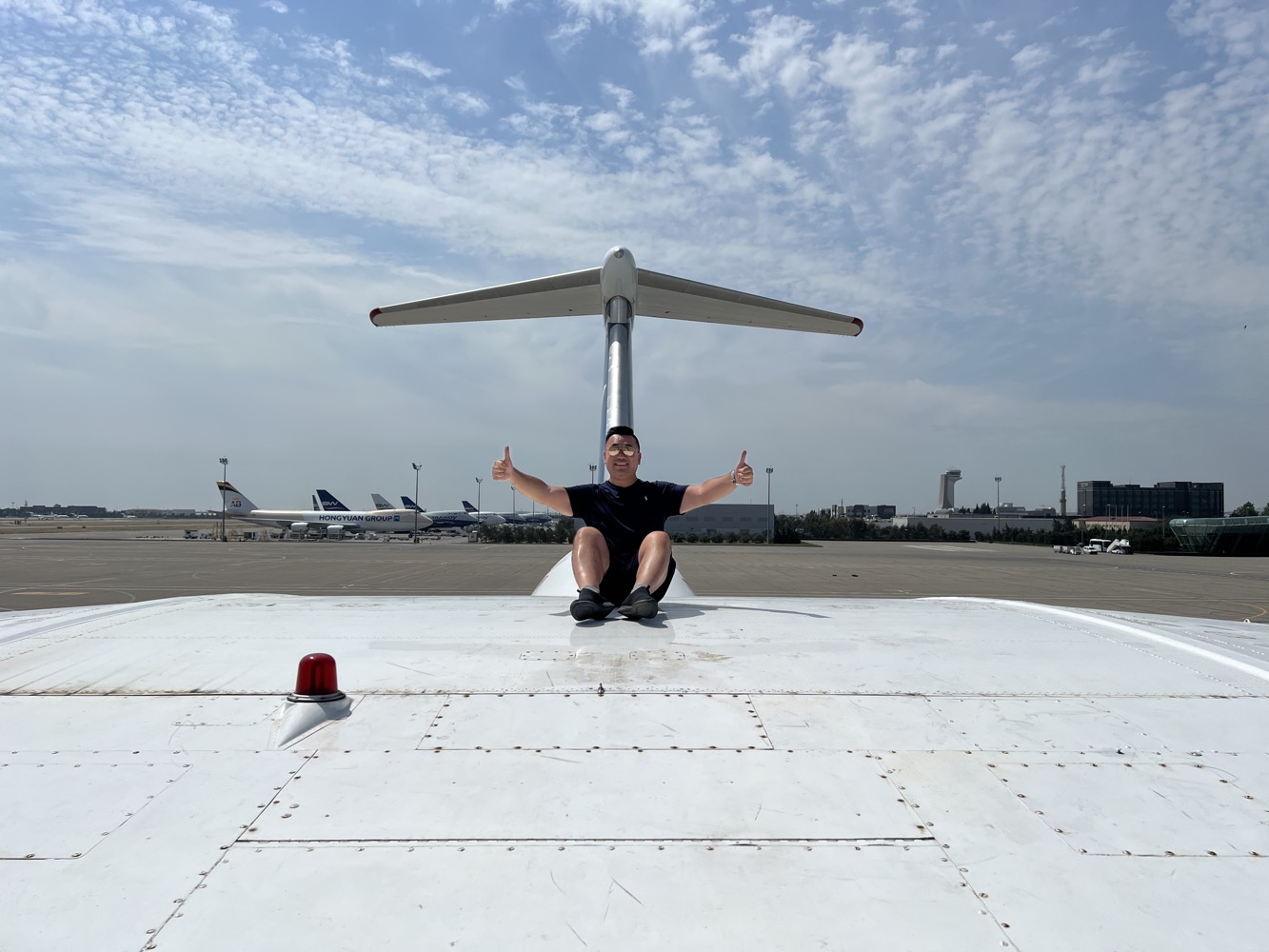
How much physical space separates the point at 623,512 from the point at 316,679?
10.7 feet

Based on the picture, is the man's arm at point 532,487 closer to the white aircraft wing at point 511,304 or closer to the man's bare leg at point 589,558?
the man's bare leg at point 589,558

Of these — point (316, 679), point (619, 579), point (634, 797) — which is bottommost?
point (634, 797)

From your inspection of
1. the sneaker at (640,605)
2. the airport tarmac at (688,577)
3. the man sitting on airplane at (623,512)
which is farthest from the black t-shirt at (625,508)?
the airport tarmac at (688,577)

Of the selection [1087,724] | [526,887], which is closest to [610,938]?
[526,887]

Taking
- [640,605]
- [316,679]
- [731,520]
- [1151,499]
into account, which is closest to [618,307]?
[640,605]

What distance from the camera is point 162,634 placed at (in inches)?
201

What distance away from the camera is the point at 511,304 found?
10.1 meters

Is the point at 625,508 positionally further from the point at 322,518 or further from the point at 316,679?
the point at 322,518

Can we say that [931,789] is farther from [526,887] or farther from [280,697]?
[280,697]

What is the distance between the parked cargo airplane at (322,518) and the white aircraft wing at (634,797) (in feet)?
273

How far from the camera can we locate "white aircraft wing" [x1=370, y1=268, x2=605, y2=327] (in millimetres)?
9398

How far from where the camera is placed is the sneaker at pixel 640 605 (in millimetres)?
5586

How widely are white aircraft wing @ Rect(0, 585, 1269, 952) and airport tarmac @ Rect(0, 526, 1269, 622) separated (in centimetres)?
1817

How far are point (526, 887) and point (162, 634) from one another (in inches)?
151
